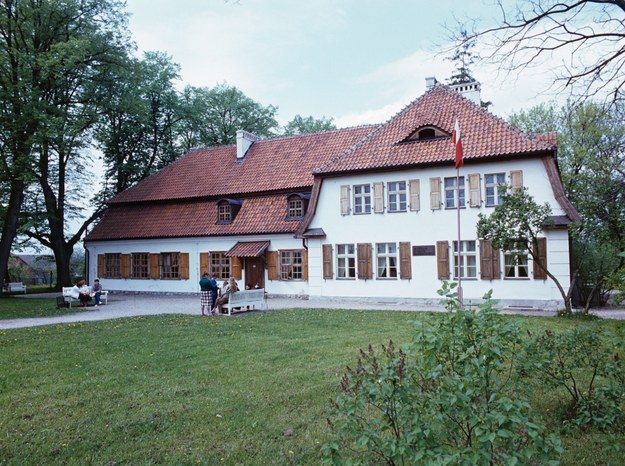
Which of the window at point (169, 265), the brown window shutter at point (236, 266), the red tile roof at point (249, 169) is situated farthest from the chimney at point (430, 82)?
the window at point (169, 265)

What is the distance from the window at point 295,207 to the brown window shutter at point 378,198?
4.53 meters

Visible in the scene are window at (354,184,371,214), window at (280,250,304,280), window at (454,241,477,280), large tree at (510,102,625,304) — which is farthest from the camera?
window at (280,250,304,280)

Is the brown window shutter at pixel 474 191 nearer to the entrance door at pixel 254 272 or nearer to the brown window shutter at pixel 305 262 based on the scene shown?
the brown window shutter at pixel 305 262

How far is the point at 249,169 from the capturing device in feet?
Answer: 95.2

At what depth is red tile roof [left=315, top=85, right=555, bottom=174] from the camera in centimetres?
1995

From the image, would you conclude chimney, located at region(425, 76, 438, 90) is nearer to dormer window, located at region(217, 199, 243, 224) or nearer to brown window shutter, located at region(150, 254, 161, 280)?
dormer window, located at region(217, 199, 243, 224)

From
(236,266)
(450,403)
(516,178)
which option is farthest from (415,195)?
(450,403)

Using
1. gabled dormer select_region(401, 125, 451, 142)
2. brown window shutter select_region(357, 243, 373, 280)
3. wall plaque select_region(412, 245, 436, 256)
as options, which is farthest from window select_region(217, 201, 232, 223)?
wall plaque select_region(412, 245, 436, 256)

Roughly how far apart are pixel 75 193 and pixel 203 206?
13882mm

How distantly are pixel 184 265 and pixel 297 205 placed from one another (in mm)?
7792

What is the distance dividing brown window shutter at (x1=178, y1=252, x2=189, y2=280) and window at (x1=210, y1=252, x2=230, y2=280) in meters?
1.72

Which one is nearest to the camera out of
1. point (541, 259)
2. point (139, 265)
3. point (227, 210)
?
point (541, 259)

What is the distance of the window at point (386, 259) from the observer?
21766 millimetres

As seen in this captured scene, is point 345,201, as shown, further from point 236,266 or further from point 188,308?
point 188,308
